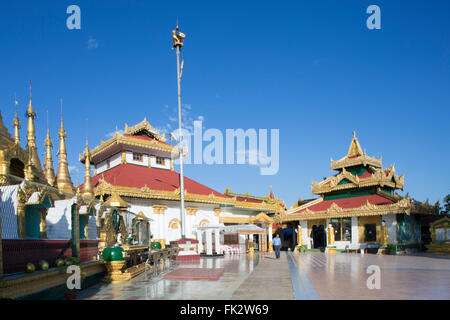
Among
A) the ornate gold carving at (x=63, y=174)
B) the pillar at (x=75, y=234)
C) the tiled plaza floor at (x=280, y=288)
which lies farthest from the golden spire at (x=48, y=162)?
the tiled plaza floor at (x=280, y=288)

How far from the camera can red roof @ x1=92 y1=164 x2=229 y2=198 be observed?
27.3 m

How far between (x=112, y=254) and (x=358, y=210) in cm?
2180

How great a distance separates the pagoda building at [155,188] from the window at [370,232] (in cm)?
821

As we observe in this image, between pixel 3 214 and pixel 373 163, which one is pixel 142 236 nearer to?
pixel 3 214

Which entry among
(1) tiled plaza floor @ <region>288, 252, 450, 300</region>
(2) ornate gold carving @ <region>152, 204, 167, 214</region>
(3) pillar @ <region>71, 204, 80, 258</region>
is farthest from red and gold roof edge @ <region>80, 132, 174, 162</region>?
(1) tiled plaza floor @ <region>288, 252, 450, 300</region>

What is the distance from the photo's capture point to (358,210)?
91.9ft

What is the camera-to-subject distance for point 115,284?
36.0 ft

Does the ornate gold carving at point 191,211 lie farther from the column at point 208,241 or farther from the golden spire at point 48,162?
the golden spire at point 48,162

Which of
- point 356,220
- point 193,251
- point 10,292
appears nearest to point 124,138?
point 193,251

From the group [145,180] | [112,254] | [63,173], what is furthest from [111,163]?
[112,254]

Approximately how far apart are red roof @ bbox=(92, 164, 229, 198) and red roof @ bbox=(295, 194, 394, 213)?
9.50 meters

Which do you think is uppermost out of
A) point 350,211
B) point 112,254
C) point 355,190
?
point 355,190

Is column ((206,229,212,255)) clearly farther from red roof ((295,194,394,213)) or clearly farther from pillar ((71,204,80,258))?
pillar ((71,204,80,258))

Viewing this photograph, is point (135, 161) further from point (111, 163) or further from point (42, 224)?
point (42, 224)
